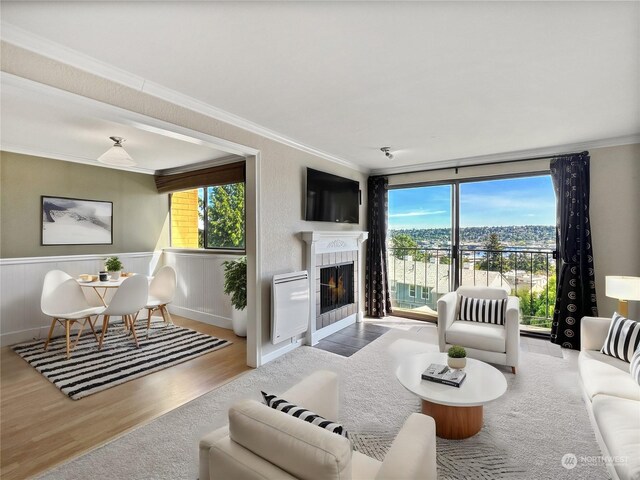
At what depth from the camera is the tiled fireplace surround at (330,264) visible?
405cm

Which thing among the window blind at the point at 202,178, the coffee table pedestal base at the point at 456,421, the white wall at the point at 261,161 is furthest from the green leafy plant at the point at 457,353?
the window blind at the point at 202,178

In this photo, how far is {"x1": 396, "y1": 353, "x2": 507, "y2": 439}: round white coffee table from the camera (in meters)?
2.02

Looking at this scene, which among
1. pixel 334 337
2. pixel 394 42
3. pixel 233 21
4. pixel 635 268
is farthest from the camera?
pixel 334 337

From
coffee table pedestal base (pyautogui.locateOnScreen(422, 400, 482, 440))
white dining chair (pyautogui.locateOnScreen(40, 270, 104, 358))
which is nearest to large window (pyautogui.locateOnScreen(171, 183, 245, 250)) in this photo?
white dining chair (pyautogui.locateOnScreen(40, 270, 104, 358))

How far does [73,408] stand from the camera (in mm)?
2592

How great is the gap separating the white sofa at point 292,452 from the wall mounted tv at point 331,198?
3.01 m

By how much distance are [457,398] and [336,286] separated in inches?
110

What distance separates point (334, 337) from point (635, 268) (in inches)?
144

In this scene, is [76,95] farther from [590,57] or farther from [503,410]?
[503,410]

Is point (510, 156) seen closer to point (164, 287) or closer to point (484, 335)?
point (484, 335)

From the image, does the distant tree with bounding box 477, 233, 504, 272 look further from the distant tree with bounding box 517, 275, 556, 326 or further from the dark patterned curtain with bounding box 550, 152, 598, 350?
the dark patterned curtain with bounding box 550, 152, 598, 350

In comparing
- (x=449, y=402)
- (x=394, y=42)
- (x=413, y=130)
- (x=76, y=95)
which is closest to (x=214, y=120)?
(x=76, y=95)

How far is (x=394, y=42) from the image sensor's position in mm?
1851

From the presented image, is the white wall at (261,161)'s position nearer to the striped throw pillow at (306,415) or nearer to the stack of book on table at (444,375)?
the stack of book on table at (444,375)
